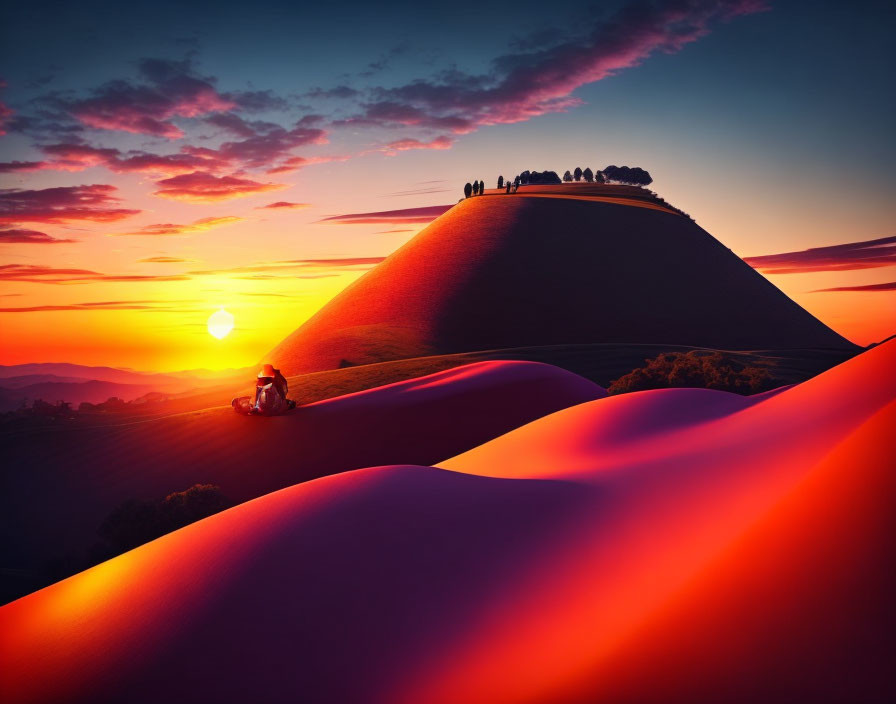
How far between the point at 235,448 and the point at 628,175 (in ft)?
447

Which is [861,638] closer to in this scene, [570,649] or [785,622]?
[785,622]

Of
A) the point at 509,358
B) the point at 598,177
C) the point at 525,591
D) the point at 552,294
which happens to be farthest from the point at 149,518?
the point at 598,177

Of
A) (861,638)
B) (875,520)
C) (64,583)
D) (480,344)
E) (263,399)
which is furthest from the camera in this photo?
(480,344)

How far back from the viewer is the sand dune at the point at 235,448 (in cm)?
1766

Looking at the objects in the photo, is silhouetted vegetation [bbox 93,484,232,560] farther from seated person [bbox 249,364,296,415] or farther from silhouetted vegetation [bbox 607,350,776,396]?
silhouetted vegetation [bbox 607,350,776,396]

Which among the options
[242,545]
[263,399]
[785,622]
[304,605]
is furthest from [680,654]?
[263,399]

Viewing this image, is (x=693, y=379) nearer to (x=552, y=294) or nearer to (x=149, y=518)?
(x=149, y=518)

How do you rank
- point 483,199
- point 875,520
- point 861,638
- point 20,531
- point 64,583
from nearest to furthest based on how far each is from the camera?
1. point 861,638
2. point 875,520
3. point 64,583
4. point 20,531
5. point 483,199

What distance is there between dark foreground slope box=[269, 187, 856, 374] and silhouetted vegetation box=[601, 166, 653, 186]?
39810mm

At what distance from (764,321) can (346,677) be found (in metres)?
88.6

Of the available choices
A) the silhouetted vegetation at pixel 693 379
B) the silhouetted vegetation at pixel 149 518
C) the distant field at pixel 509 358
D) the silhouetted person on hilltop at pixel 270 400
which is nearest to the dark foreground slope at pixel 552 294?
the distant field at pixel 509 358

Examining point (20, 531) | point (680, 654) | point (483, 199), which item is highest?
point (483, 199)

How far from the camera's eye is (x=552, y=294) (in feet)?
264

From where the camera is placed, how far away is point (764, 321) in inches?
3246
